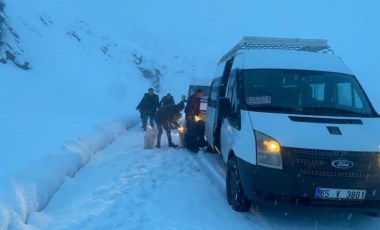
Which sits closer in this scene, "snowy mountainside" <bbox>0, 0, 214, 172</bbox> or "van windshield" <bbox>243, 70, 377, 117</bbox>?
"van windshield" <bbox>243, 70, 377, 117</bbox>

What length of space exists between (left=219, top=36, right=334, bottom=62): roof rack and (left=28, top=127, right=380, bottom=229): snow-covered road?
2.71 metres

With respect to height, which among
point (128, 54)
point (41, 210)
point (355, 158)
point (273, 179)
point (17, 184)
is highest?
point (128, 54)

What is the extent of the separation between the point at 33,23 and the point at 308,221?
28.5 m

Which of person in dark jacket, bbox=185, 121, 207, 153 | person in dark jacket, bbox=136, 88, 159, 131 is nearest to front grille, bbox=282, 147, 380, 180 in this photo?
person in dark jacket, bbox=185, 121, 207, 153

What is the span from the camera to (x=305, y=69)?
21.3 ft

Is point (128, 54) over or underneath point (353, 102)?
over

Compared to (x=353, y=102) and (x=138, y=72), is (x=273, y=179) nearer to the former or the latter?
(x=353, y=102)

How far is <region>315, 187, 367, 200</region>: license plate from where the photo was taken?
4887 mm

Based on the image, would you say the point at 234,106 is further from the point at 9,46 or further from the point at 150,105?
the point at 9,46

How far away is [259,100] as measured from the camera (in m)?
6.00

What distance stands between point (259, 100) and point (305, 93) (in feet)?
2.31

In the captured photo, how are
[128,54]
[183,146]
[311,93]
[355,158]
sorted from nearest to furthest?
[355,158] → [311,93] → [183,146] → [128,54]

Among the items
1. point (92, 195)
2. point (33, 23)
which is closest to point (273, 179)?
point (92, 195)

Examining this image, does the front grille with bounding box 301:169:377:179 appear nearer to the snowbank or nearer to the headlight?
the headlight
